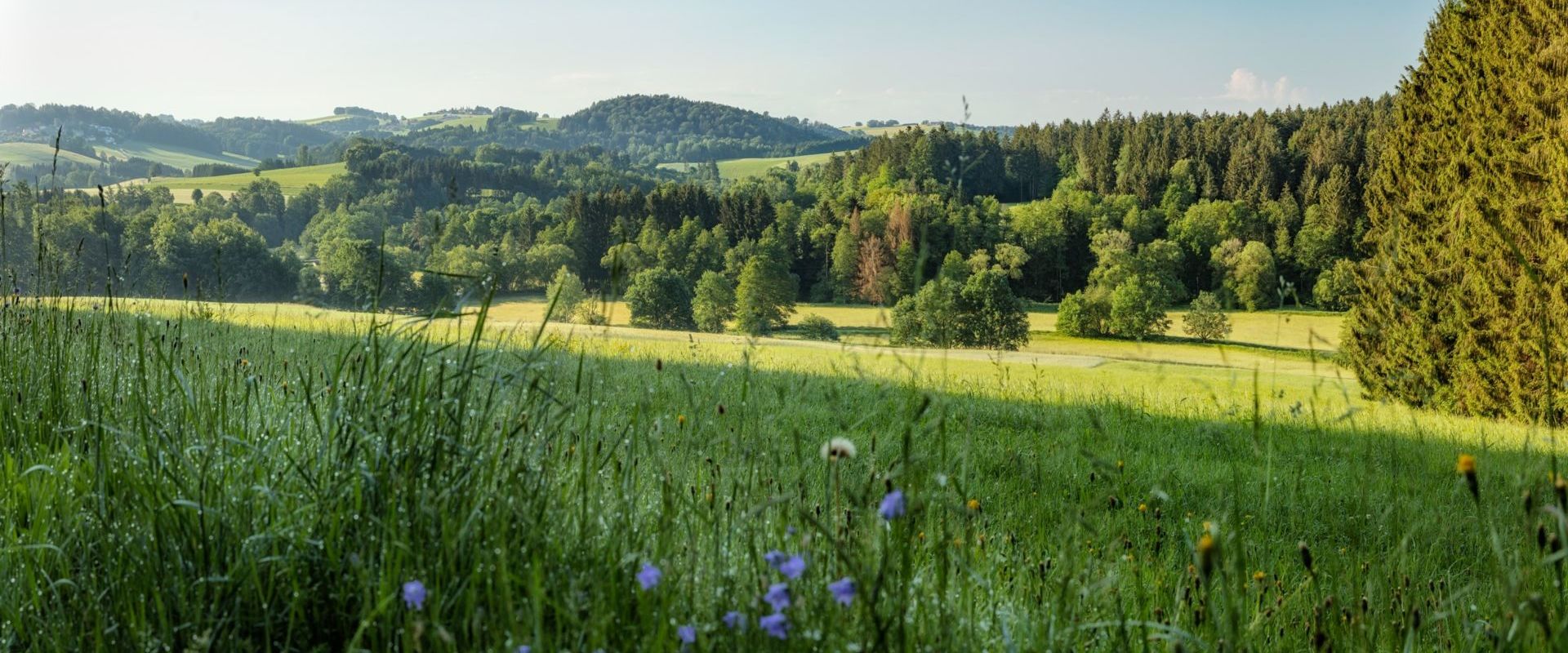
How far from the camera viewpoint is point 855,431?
6.55 m

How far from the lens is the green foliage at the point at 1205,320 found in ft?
189

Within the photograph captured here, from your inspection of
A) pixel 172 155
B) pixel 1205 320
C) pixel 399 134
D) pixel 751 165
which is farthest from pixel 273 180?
pixel 1205 320

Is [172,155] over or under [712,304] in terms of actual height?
over

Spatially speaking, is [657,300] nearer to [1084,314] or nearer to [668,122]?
[1084,314]

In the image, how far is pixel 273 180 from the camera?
3617 inches

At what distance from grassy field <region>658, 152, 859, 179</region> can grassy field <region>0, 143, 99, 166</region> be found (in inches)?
2937

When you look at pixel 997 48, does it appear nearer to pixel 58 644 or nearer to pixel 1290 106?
pixel 1290 106

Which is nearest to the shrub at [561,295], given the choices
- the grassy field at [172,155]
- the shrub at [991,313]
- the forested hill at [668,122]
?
the shrub at [991,313]

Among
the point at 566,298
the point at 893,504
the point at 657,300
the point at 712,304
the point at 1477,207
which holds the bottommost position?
the point at 712,304

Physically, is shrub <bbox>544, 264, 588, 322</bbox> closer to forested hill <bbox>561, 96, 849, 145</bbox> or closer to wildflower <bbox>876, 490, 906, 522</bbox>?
wildflower <bbox>876, 490, 906, 522</bbox>

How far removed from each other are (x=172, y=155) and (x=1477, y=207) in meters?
150

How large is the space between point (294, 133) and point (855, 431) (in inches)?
6609

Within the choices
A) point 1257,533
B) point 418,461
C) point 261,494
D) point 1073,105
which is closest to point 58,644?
point 261,494

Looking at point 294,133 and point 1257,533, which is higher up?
point 294,133
